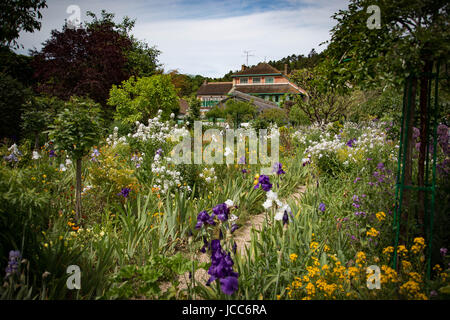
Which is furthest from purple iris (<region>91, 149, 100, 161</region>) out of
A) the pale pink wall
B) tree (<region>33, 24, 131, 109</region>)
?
the pale pink wall

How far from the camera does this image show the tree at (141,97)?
11531 mm

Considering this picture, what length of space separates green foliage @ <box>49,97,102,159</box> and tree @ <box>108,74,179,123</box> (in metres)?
8.17

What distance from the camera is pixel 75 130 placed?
3535 millimetres

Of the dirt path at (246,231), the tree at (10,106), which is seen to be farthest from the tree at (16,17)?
the dirt path at (246,231)

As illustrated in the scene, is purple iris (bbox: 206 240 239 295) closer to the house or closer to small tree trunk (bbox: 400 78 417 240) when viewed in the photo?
small tree trunk (bbox: 400 78 417 240)

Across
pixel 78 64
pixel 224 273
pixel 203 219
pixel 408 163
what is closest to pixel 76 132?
pixel 203 219

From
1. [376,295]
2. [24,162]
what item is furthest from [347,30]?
[24,162]

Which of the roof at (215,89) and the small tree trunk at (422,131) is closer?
the small tree trunk at (422,131)

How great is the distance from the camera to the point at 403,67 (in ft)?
6.88

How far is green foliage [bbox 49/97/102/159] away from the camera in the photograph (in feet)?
11.5

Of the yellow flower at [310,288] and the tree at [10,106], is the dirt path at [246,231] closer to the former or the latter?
the yellow flower at [310,288]

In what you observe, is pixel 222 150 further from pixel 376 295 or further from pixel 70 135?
pixel 376 295

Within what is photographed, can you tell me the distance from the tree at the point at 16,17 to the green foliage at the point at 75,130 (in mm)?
6649

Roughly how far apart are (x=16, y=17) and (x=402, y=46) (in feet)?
32.9
